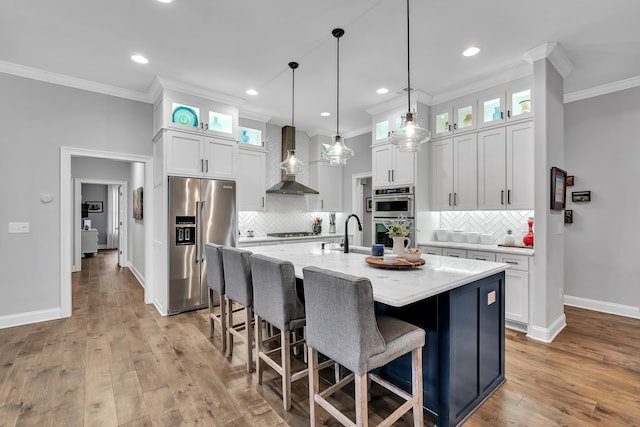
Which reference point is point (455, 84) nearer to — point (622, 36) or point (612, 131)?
point (622, 36)

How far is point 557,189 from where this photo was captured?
11.1 feet

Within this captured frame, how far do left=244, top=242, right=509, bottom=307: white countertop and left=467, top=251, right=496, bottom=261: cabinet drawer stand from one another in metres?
1.35

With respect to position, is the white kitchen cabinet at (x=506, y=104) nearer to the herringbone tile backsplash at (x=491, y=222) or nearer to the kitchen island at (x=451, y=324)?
the herringbone tile backsplash at (x=491, y=222)

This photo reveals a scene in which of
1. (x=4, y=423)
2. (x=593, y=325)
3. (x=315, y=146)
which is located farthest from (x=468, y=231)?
(x=4, y=423)

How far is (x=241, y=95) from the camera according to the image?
14.6 ft

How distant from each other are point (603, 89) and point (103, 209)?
1421 centimetres

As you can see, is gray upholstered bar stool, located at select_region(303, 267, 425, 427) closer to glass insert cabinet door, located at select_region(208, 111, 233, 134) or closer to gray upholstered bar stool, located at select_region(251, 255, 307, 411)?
gray upholstered bar stool, located at select_region(251, 255, 307, 411)

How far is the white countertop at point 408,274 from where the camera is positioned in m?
1.56

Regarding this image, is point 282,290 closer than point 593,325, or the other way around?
point 282,290

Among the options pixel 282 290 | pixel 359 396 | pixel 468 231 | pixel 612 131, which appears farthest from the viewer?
pixel 468 231

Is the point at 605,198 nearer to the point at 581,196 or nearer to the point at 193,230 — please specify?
the point at 581,196

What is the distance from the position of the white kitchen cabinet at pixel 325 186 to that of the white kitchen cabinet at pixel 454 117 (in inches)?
92.0

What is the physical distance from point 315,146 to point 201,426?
5.24 metres

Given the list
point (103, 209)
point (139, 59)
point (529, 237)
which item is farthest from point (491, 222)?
point (103, 209)
